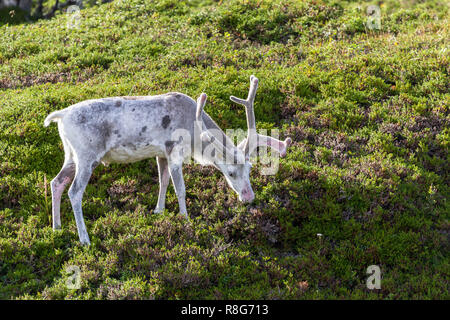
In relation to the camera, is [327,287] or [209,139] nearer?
[327,287]

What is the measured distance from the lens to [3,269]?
7777mm

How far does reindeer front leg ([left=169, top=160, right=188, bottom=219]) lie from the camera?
28.1 ft

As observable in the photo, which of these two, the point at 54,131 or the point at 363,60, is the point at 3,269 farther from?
the point at 363,60

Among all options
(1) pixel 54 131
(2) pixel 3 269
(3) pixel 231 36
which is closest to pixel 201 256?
(2) pixel 3 269

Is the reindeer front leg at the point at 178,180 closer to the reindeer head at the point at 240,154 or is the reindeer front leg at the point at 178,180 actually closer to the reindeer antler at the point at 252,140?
the reindeer head at the point at 240,154

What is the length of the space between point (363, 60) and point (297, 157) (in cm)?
482

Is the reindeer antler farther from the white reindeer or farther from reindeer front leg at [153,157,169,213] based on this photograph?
A: reindeer front leg at [153,157,169,213]

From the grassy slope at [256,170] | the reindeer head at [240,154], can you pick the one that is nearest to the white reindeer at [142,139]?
the reindeer head at [240,154]

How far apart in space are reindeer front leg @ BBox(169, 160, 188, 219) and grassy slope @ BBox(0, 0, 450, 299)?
300 millimetres

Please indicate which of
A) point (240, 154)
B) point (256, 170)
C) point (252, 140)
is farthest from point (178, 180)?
point (256, 170)

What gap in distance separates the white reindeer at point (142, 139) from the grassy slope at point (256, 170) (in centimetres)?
82

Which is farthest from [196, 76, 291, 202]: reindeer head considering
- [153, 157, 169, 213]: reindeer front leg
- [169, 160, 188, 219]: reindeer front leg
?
[153, 157, 169, 213]: reindeer front leg

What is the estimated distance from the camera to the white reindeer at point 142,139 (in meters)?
8.05

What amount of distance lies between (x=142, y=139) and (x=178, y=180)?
3.21 ft
